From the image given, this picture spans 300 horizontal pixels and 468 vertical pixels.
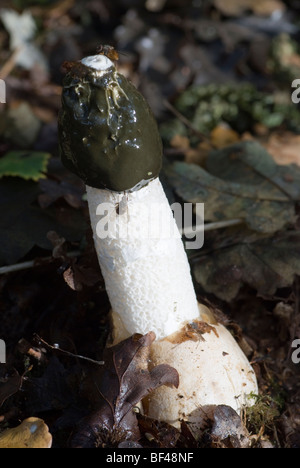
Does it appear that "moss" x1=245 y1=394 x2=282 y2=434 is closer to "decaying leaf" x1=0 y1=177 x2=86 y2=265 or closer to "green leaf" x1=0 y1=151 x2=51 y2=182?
"decaying leaf" x1=0 y1=177 x2=86 y2=265

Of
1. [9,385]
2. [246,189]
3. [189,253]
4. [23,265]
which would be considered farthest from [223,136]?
[9,385]

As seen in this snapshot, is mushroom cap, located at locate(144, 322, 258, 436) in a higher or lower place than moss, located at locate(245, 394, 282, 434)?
higher

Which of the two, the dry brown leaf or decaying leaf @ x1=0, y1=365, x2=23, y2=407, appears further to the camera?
the dry brown leaf

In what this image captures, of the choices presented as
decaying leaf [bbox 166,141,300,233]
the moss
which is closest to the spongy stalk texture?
the moss

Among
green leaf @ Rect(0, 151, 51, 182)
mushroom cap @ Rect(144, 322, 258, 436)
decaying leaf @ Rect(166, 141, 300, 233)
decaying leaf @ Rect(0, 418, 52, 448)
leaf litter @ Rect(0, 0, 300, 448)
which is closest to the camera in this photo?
decaying leaf @ Rect(0, 418, 52, 448)

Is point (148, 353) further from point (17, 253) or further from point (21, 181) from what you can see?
point (21, 181)

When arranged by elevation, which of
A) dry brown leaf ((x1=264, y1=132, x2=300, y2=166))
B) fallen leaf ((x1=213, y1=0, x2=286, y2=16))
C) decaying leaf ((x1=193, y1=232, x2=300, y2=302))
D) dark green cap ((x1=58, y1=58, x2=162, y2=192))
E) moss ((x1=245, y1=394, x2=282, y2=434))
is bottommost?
moss ((x1=245, y1=394, x2=282, y2=434))

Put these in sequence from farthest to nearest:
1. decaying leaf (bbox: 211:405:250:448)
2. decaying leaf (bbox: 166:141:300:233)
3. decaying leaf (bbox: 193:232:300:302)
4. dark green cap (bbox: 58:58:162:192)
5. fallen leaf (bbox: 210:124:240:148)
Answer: fallen leaf (bbox: 210:124:240:148) → decaying leaf (bbox: 166:141:300:233) → decaying leaf (bbox: 193:232:300:302) → decaying leaf (bbox: 211:405:250:448) → dark green cap (bbox: 58:58:162:192)

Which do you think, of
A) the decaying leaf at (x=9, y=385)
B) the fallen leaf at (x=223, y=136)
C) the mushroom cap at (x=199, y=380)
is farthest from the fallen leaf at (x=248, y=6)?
the decaying leaf at (x=9, y=385)

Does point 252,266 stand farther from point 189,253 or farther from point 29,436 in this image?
point 29,436
